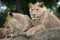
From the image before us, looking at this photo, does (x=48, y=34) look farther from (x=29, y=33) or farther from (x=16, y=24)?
(x=16, y=24)

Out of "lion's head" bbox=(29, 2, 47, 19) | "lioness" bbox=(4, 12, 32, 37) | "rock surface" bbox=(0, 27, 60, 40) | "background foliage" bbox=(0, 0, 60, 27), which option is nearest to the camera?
"lion's head" bbox=(29, 2, 47, 19)

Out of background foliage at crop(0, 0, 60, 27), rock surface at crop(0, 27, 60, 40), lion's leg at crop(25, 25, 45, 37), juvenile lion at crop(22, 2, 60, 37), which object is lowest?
background foliage at crop(0, 0, 60, 27)

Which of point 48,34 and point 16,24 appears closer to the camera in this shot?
point 48,34

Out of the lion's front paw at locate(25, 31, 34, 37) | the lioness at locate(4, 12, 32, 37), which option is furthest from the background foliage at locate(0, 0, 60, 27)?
the lion's front paw at locate(25, 31, 34, 37)

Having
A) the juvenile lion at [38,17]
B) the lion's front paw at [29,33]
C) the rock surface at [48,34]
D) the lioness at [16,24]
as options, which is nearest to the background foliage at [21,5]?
the lioness at [16,24]

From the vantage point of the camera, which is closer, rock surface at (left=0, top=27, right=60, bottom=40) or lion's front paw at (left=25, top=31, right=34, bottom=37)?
lion's front paw at (left=25, top=31, right=34, bottom=37)

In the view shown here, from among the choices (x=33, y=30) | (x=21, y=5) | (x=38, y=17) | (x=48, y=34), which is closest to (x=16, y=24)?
(x=33, y=30)

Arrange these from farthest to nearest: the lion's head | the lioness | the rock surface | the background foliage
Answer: the background foliage, the lioness, the rock surface, the lion's head

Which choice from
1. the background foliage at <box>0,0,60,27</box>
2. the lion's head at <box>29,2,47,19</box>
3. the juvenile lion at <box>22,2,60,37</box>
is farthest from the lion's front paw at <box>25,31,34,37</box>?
the background foliage at <box>0,0,60,27</box>

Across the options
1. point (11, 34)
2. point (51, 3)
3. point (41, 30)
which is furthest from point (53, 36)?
point (51, 3)

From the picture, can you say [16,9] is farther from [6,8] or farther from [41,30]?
[41,30]

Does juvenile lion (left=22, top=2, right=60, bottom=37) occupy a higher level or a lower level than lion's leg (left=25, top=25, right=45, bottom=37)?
higher

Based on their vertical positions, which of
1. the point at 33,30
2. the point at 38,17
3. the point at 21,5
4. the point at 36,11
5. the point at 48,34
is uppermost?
the point at 36,11

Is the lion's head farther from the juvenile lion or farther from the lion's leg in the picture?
the lion's leg
